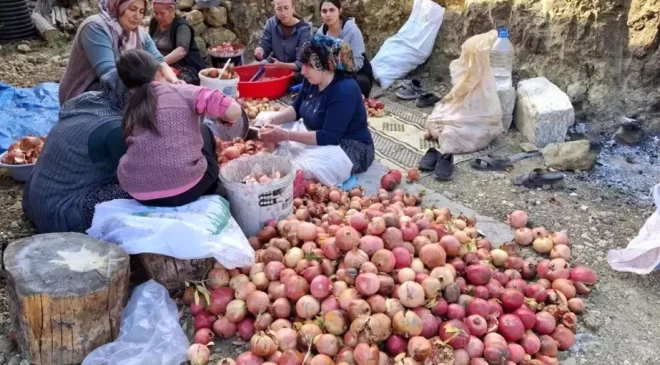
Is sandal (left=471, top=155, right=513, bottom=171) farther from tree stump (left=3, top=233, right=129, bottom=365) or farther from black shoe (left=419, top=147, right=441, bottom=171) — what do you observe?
tree stump (left=3, top=233, right=129, bottom=365)

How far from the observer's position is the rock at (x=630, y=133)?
16.8ft

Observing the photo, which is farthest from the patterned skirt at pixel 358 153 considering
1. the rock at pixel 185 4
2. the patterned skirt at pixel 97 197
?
→ the rock at pixel 185 4

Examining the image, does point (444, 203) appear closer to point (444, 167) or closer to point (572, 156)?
point (444, 167)

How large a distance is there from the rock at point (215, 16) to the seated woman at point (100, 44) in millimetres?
3053

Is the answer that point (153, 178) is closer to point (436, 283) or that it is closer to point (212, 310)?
point (212, 310)

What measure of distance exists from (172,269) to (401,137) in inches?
115

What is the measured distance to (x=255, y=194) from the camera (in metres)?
3.49

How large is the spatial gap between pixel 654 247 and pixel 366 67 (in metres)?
3.48

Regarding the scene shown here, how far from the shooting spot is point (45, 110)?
5621 millimetres

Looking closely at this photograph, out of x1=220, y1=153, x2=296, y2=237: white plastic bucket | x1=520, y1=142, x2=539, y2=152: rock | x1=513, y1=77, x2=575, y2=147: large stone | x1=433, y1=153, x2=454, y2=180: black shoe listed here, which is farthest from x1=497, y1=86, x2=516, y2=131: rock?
x1=220, y1=153, x2=296, y2=237: white plastic bucket

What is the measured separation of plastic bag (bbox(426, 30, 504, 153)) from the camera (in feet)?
16.9

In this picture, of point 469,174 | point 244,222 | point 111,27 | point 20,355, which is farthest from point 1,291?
point 469,174

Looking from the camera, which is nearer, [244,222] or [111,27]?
[244,222]

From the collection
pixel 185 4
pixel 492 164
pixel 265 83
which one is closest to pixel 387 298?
pixel 492 164
